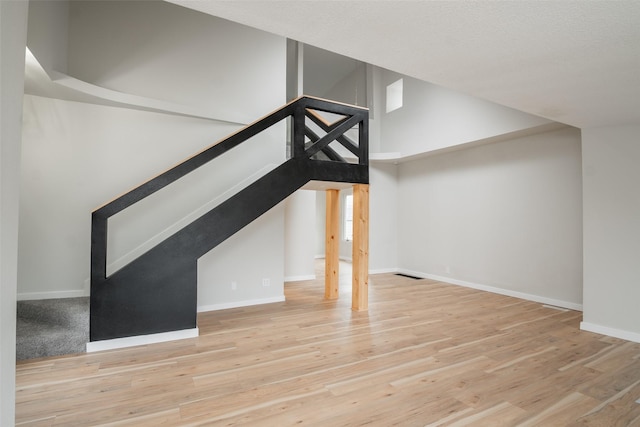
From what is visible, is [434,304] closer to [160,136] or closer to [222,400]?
[222,400]

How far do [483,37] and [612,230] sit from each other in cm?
320

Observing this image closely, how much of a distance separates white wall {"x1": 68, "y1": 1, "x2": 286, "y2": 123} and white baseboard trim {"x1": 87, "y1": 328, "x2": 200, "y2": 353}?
9.63ft

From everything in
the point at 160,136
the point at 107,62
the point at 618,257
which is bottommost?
the point at 618,257

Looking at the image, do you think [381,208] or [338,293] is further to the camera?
[381,208]

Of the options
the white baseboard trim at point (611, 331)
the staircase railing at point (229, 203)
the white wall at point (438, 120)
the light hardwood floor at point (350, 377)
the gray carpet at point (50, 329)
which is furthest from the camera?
the white wall at point (438, 120)

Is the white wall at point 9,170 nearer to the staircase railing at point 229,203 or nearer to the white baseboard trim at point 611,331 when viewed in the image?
the staircase railing at point 229,203

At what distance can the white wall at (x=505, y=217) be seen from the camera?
4.79 metres

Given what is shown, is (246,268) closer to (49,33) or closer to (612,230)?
(49,33)

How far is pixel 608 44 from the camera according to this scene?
1.95 metres

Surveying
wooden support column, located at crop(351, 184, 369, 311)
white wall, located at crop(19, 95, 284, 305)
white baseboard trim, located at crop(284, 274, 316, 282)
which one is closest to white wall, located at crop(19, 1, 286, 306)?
white wall, located at crop(19, 95, 284, 305)

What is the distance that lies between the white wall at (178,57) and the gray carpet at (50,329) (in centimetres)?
273

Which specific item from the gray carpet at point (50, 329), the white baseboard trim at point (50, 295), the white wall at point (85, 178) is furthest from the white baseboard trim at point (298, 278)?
the gray carpet at point (50, 329)

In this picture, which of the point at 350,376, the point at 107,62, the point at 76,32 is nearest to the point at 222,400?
the point at 350,376

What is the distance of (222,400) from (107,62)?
427 cm
